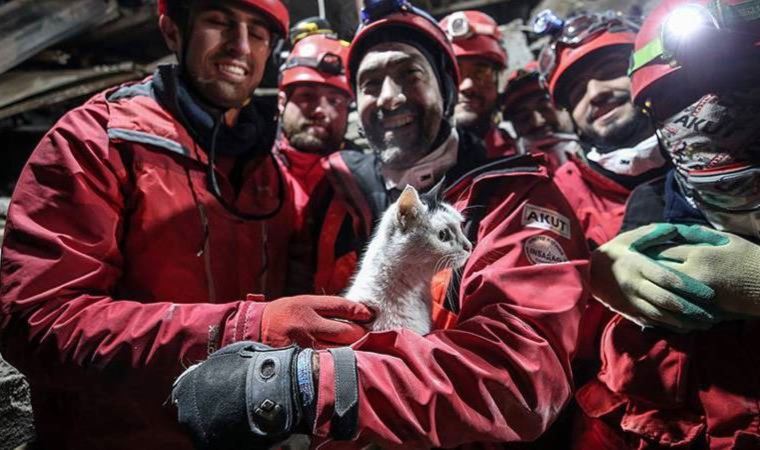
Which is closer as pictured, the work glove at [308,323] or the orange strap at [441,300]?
the work glove at [308,323]

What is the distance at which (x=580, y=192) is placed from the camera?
3.73 meters

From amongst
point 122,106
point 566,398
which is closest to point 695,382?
point 566,398

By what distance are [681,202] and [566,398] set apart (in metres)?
1.42

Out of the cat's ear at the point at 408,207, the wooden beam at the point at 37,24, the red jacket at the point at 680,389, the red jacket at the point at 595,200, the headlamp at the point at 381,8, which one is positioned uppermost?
the wooden beam at the point at 37,24

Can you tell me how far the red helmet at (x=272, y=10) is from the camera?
286 centimetres

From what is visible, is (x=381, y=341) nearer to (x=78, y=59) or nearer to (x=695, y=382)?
(x=695, y=382)

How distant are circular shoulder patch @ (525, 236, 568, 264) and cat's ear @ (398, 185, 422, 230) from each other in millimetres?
552

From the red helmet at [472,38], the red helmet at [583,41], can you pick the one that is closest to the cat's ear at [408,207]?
the red helmet at [583,41]

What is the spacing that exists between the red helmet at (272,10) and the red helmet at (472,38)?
2697 mm

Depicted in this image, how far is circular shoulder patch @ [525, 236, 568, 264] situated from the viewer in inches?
88.7

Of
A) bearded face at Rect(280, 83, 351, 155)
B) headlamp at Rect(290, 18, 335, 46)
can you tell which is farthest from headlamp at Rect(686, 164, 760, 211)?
headlamp at Rect(290, 18, 335, 46)

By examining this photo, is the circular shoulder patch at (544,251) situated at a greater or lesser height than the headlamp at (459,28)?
lesser

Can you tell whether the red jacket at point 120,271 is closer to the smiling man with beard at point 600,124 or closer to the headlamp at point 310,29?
the smiling man with beard at point 600,124

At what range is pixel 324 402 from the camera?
1.66 meters
